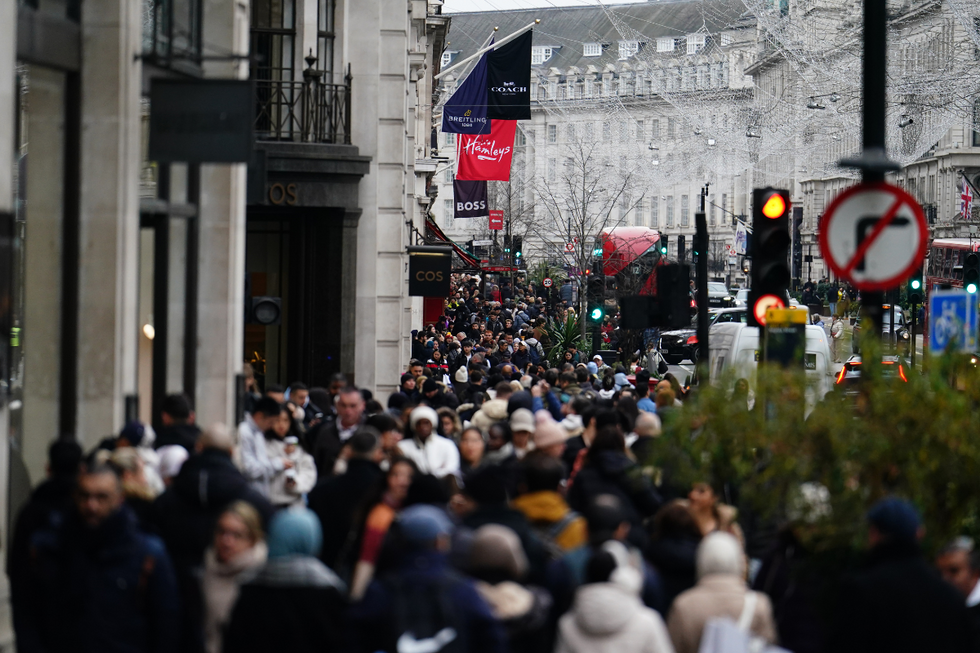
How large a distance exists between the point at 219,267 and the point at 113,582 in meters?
7.98

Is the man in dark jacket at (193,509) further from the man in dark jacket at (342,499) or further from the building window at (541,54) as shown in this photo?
the building window at (541,54)

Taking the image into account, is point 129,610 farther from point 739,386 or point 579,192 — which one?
point 579,192

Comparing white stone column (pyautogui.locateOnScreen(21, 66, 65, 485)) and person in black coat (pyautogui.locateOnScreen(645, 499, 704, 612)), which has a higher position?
white stone column (pyautogui.locateOnScreen(21, 66, 65, 485))

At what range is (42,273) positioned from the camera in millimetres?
10930

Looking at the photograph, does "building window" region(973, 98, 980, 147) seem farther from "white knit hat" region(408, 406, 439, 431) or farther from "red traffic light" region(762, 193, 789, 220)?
"white knit hat" region(408, 406, 439, 431)

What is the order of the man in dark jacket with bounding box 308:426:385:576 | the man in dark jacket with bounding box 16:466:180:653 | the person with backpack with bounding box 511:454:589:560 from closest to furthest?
the man in dark jacket with bounding box 16:466:180:653 → the person with backpack with bounding box 511:454:589:560 → the man in dark jacket with bounding box 308:426:385:576

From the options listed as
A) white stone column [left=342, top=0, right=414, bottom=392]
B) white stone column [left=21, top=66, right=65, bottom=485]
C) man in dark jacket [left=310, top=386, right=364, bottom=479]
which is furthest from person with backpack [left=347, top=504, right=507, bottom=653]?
white stone column [left=342, top=0, right=414, bottom=392]

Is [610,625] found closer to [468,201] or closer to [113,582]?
[113,582]

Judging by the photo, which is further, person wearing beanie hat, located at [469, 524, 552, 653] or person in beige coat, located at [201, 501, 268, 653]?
person in beige coat, located at [201, 501, 268, 653]

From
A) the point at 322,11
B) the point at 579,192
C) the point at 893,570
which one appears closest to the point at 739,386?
the point at 893,570

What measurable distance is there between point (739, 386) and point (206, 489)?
8.98 ft

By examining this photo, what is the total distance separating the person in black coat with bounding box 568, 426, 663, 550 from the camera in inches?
349

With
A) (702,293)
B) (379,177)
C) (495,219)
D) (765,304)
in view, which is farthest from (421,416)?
(495,219)

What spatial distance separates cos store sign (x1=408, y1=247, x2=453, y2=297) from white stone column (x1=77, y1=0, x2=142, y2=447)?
54.0 feet
